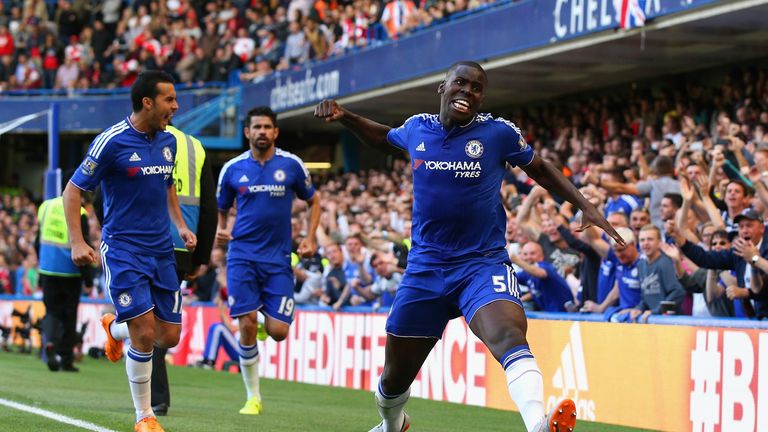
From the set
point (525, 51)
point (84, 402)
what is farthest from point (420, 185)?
point (525, 51)

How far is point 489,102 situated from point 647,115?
7.18 m

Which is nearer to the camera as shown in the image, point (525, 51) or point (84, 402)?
point (84, 402)

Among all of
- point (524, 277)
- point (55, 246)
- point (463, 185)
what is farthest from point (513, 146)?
point (55, 246)

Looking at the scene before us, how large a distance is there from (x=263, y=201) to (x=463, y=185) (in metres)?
4.31

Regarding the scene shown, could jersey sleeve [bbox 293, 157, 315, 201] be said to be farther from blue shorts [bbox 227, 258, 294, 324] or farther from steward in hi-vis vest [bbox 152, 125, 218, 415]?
steward in hi-vis vest [bbox 152, 125, 218, 415]

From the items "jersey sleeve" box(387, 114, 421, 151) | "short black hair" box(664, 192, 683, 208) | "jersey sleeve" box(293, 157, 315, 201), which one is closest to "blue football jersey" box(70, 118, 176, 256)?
"jersey sleeve" box(387, 114, 421, 151)

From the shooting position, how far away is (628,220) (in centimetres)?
1347

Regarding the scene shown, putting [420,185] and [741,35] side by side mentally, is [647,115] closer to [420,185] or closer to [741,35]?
[741,35]

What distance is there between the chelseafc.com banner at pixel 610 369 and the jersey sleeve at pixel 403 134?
332cm

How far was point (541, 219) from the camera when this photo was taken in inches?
587

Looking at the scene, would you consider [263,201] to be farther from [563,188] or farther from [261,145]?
[563,188]

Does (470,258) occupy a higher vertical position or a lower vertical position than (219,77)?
lower

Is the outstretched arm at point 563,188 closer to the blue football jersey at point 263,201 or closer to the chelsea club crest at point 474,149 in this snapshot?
the chelsea club crest at point 474,149

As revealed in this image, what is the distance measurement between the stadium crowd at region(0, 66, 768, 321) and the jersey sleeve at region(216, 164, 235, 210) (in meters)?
3.02
